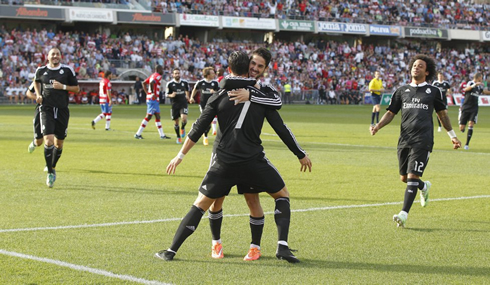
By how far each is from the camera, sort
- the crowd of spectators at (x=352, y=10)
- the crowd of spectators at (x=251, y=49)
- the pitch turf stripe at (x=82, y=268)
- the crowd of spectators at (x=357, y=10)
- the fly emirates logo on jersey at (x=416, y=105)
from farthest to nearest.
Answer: the crowd of spectators at (x=357, y=10) < the crowd of spectators at (x=352, y=10) < the crowd of spectators at (x=251, y=49) < the fly emirates logo on jersey at (x=416, y=105) < the pitch turf stripe at (x=82, y=268)

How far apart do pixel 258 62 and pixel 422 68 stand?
129 inches

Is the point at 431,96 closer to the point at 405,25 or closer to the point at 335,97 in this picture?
the point at 335,97

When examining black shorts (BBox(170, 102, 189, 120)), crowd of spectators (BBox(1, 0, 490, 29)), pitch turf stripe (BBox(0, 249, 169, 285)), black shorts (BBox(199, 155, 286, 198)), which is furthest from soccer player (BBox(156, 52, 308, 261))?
crowd of spectators (BBox(1, 0, 490, 29))

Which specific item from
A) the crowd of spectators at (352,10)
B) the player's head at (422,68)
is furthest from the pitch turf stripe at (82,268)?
the crowd of spectators at (352,10)

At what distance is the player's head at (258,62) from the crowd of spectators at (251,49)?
41.8m

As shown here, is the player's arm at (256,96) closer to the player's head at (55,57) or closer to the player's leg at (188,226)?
the player's leg at (188,226)

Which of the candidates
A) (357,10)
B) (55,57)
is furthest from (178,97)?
(357,10)

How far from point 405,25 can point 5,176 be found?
63755mm

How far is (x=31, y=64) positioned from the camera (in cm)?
4897

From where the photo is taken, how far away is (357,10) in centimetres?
7106

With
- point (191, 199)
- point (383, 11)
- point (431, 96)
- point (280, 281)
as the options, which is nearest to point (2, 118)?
point (191, 199)

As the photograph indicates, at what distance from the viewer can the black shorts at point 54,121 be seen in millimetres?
12273

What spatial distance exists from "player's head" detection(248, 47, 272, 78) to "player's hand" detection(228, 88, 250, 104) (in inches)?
13.8

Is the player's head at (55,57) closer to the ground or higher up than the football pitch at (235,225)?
higher up
